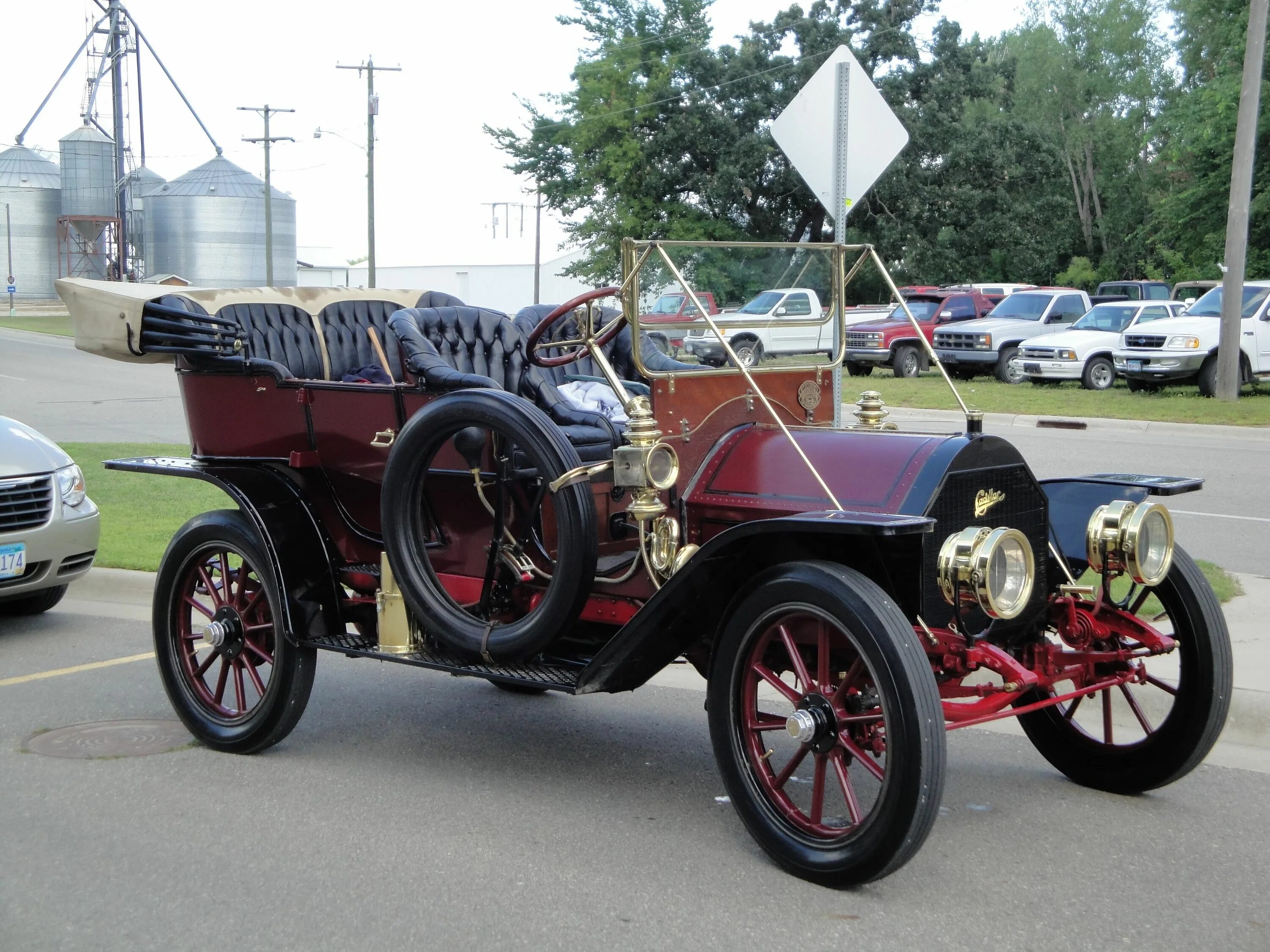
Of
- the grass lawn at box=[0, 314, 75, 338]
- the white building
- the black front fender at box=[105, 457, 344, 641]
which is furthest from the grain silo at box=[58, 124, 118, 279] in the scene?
the black front fender at box=[105, 457, 344, 641]

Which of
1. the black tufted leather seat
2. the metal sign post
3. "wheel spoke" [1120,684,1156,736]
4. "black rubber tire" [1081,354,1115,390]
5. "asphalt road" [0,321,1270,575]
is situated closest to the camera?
"wheel spoke" [1120,684,1156,736]

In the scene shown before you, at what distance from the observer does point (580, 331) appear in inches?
175

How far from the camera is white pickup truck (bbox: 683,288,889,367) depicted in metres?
4.79

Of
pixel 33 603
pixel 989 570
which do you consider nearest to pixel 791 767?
pixel 989 570

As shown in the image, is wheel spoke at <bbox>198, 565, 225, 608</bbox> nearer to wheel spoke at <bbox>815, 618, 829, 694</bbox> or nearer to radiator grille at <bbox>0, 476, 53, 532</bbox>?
radiator grille at <bbox>0, 476, 53, 532</bbox>

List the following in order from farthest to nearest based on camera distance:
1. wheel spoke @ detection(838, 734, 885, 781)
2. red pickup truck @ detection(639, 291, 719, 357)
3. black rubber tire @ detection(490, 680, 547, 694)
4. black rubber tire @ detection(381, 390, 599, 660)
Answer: black rubber tire @ detection(490, 680, 547, 694)
red pickup truck @ detection(639, 291, 719, 357)
black rubber tire @ detection(381, 390, 599, 660)
wheel spoke @ detection(838, 734, 885, 781)

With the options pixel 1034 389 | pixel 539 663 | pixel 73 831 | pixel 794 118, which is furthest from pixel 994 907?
pixel 1034 389

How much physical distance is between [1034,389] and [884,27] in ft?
70.6

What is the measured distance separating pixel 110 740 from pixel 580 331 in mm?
2459

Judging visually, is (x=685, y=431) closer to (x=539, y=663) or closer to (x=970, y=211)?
(x=539, y=663)

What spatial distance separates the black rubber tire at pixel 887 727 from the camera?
10.8 feet

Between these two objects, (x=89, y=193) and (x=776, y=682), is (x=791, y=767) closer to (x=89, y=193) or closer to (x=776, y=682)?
(x=776, y=682)

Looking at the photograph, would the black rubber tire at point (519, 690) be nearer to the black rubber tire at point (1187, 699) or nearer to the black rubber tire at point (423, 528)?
the black rubber tire at point (423, 528)

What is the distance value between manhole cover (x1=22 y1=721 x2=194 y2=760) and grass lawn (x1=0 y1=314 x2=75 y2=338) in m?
37.5
